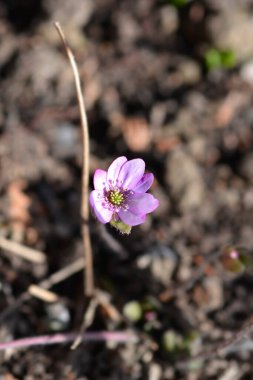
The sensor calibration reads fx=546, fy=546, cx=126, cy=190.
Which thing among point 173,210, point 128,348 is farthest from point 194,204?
point 128,348

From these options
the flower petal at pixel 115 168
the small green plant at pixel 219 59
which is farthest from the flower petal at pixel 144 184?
the small green plant at pixel 219 59

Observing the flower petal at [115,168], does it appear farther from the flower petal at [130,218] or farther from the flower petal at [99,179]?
the flower petal at [130,218]

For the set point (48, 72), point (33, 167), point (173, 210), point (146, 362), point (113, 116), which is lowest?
point (146, 362)

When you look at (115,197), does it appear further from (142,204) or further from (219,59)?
(219,59)

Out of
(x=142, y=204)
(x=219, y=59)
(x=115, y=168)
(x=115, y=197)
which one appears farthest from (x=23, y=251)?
(x=219, y=59)

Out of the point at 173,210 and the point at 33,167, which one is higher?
the point at 33,167

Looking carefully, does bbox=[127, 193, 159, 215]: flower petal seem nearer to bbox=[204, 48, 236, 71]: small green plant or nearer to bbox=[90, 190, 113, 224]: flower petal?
bbox=[90, 190, 113, 224]: flower petal

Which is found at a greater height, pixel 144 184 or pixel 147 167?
pixel 147 167

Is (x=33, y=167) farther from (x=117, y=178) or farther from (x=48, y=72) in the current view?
(x=117, y=178)
